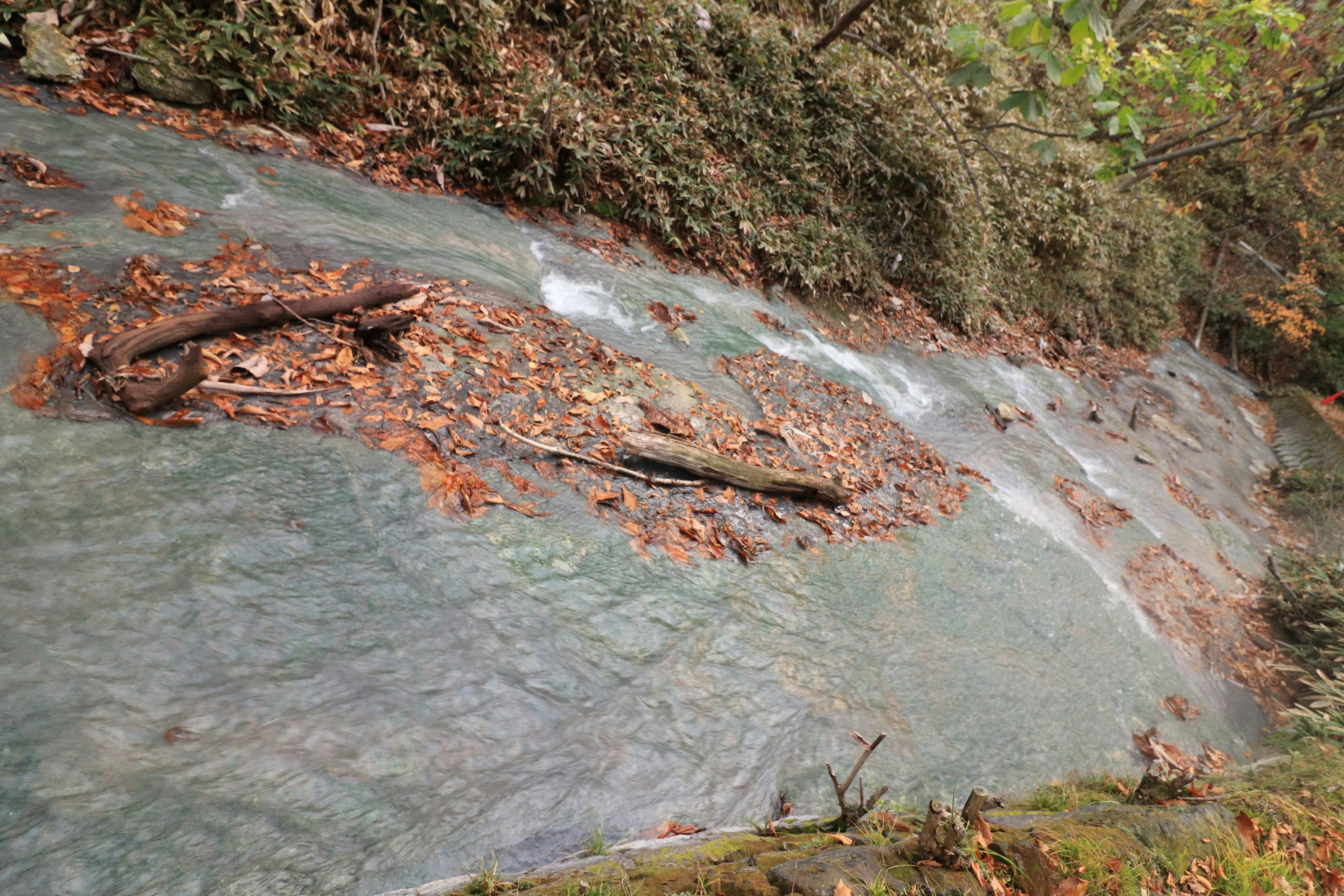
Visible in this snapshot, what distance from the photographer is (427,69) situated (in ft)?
20.6

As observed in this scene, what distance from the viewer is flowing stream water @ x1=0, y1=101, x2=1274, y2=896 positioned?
71.6 inches

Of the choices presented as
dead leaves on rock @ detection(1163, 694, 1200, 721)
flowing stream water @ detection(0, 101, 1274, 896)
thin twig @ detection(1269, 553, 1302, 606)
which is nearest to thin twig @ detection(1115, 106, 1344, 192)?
thin twig @ detection(1269, 553, 1302, 606)

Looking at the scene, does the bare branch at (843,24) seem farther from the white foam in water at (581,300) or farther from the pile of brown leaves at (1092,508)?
the pile of brown leaves at (1092,508)

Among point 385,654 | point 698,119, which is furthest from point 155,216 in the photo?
point 698,119

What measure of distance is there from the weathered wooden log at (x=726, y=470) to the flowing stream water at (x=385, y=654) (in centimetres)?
54

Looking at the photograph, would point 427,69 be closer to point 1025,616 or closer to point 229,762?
point 229,762

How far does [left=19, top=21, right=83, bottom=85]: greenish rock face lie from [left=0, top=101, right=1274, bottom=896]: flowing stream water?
556 millimetres

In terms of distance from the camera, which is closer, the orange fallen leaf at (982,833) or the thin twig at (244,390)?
the orange fallen leaf at (982,833)

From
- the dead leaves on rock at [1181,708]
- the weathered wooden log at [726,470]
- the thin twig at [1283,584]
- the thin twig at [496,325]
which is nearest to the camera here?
the weathered wooden log at [726,470]

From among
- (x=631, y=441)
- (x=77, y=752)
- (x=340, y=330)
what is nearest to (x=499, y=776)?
(x=77, y=752)

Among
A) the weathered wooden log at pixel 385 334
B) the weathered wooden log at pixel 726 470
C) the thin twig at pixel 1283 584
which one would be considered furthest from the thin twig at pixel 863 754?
the thin twig at pixel 1283 584

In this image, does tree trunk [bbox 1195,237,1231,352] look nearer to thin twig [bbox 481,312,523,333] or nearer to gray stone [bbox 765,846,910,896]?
thin twig [bbox 481,312,523,333]

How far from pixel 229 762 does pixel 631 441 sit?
8.39ft

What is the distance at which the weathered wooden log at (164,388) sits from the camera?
2.66 metres
